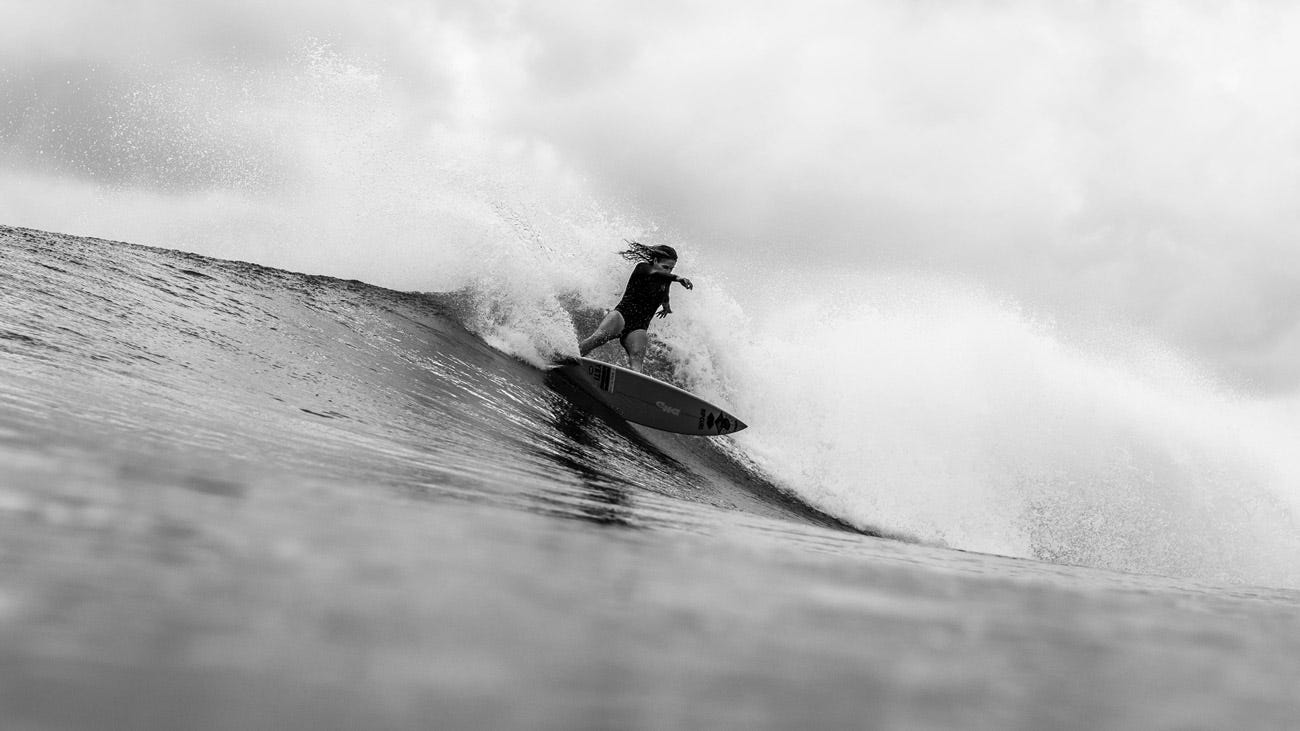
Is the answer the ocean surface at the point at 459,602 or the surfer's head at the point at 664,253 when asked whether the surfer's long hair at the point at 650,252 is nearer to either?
the surfer's head at the point at 664,253

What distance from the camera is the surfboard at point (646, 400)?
10188 millimetres

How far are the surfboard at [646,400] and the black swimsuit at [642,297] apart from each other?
2.90ft

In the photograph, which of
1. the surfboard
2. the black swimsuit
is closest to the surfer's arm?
the black swimsuit

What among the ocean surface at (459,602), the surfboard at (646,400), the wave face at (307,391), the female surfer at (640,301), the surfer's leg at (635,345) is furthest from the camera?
the surfer's leg at (635,345)

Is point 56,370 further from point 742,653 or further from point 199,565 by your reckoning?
point 742,653

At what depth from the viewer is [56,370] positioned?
342 cm

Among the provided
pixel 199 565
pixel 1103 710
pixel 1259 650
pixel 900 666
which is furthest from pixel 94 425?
pixel 1259 650

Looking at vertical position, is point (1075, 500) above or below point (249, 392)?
above

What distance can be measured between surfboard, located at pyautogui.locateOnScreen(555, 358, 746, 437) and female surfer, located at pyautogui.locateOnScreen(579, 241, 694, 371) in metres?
0.61

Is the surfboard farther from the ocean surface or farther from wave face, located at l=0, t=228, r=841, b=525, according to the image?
the ocean surface

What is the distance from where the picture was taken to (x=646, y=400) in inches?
404

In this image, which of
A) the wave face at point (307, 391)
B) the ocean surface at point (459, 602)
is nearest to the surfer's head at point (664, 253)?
the wave face at point (307, 391)

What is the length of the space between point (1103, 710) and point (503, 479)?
2449mm

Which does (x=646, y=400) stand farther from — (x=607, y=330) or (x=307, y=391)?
(x=307, y=391)
